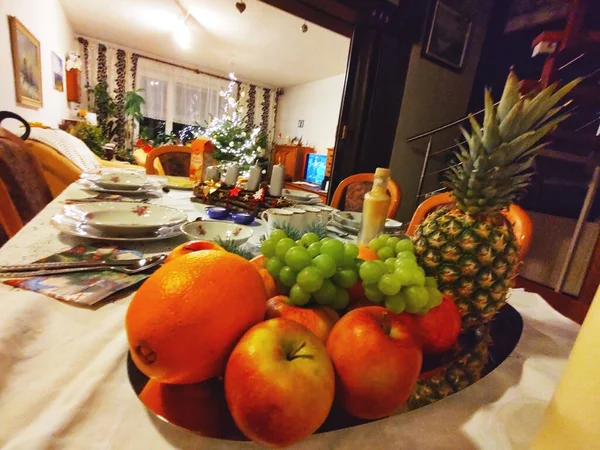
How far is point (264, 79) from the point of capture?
277 inches

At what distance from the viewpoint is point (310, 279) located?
36cm

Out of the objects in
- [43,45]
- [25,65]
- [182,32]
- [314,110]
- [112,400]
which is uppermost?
[182,32]

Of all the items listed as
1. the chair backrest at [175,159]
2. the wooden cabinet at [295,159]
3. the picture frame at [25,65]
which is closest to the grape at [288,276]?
the chair backrest at [175,159]

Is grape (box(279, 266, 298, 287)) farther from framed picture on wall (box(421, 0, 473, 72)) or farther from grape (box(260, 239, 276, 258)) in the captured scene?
framed picture on wall (box(421, 0, 473, 72))

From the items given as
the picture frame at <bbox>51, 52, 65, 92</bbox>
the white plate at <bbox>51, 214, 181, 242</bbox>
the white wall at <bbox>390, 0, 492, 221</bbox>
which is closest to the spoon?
the white plate at <bbox>51, 214, 181, 242</bbox>

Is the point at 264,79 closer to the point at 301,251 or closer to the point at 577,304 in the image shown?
the point at 577,304

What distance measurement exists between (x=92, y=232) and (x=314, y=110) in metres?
6.55

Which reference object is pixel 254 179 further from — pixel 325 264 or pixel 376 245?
pixel 325 264

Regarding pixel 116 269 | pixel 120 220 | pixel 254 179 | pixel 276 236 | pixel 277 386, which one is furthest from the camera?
pixel 254 179

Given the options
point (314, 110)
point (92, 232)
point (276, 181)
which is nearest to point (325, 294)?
point (92, 232)

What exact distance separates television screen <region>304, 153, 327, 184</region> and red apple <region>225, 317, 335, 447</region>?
602 centimetres

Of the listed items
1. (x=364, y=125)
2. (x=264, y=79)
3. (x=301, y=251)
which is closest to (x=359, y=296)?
(x=301, y=251)

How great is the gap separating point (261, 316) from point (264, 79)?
24.8 feet

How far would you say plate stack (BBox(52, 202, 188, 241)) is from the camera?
2.27 feet
